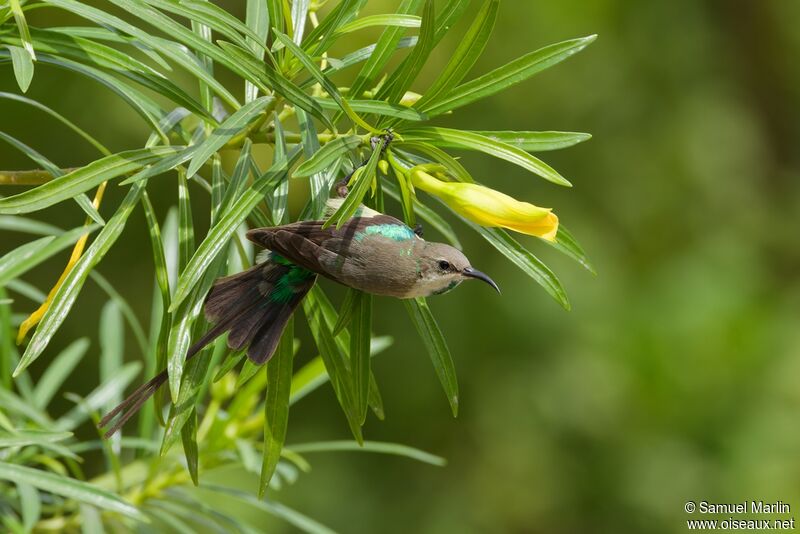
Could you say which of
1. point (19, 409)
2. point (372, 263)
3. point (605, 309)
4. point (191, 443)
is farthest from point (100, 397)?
point (605, 309)

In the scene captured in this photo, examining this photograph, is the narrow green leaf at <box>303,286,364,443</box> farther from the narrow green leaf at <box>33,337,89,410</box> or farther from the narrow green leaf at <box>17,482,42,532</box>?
the narrow green leaf at <box>33,337,89,410</box>

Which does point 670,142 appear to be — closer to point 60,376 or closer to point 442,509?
point 442,509

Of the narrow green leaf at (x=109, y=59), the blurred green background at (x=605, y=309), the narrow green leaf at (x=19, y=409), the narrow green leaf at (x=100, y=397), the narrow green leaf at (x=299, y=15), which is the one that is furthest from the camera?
the blurred green background at (x=605, y=309)

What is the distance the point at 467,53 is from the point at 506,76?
0.14ft

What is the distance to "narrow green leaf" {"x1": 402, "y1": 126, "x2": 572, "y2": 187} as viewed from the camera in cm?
74

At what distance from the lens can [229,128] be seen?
743mm

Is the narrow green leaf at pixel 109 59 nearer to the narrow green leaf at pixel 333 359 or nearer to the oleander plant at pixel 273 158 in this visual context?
the oleander plant at pixel 273 158

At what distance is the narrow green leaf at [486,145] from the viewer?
74 centimetres

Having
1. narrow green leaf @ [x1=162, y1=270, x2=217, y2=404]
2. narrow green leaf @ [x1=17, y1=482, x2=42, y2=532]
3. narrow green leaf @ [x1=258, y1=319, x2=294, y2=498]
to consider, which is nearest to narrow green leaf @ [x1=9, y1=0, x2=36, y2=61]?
narrow green leaf @ [x1=162, y1=270, x2=217, y2=404]

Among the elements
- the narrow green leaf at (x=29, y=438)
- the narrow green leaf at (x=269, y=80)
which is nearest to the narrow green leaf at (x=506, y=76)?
the narrow green leaf at (x=269, y=80)

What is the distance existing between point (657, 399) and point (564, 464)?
484 mm

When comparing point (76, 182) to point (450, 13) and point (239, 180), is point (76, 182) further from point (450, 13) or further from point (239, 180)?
point (450, 13)

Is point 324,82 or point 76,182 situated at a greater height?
point 324,82

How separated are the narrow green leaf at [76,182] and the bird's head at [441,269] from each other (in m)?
0.26
